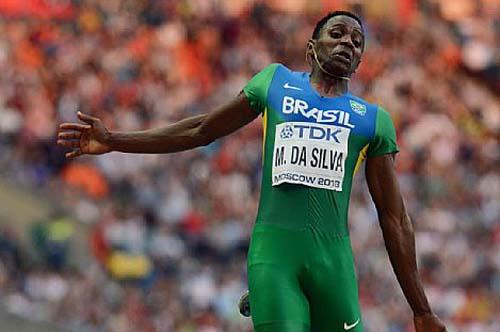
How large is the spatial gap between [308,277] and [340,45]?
1110 mm

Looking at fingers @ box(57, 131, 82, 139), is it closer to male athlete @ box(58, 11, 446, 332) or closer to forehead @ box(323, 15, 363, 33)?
male athlete @ box(58, 11, 446, 332)

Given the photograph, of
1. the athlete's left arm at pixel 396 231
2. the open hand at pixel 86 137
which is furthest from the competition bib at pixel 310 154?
the open hand at pixel 86 137

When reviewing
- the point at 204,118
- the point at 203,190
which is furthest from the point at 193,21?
the point at 204,118

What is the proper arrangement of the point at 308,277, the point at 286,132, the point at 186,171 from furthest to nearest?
the point at 186,171
the point at 286,132
the point at 308,277

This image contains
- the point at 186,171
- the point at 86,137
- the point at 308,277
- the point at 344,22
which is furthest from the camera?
the point at 186,171

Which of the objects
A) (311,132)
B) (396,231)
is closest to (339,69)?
(311,132)

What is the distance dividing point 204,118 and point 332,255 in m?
0.93

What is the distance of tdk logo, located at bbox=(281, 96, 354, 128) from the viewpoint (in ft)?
21.1

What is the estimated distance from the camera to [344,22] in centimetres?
654

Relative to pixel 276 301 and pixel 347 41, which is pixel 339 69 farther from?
pixel 276 301

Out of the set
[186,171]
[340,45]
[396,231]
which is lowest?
[396,231]

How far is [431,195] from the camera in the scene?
55.6ft

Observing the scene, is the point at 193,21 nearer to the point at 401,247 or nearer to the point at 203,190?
the point at 203,190

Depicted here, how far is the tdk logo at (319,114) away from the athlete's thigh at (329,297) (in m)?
0.61
